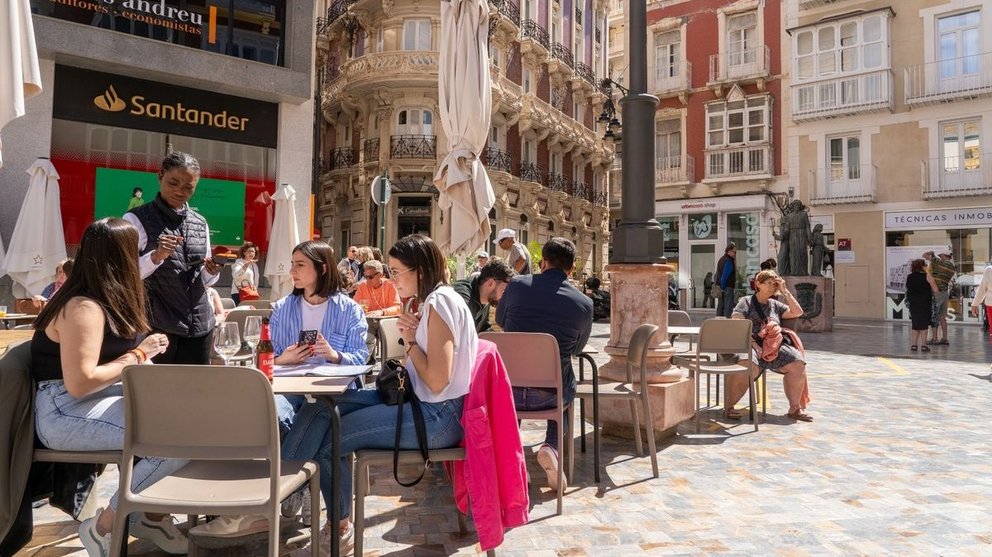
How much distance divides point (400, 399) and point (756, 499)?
242 centimetres

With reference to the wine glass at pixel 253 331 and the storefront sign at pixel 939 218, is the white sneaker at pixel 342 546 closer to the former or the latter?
the wine glass at pixel 253 331

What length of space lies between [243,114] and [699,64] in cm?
2101

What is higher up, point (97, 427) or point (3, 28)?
point (3, 28)

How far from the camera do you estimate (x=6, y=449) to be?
97.7 inches

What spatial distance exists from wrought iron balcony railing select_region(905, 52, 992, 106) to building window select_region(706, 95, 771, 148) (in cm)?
490

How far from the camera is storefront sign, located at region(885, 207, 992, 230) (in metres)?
20.4

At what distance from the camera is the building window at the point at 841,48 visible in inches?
887

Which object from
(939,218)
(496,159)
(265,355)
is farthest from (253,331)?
(939,218)

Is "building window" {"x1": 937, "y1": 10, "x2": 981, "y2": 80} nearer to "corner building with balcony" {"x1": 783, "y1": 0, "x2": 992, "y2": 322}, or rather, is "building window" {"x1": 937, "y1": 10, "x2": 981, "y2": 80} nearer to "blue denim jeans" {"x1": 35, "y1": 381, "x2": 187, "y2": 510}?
"corner building with balcony" {"x1": 783, "y1": 0, "x2": 992, "y2": 322}

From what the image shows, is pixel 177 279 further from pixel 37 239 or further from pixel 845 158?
pixel 845 158

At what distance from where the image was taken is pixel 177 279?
3.73 metres

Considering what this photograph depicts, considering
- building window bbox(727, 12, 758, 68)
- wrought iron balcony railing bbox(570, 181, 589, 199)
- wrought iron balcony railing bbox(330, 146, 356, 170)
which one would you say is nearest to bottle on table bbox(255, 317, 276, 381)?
wrought iron balcony railing bbox(330, 146, 356, 170)

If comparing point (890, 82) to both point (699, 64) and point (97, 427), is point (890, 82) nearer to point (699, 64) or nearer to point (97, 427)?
point (699, 64)

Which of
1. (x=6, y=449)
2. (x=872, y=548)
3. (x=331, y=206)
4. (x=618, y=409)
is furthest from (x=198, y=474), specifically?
(x=331, y=206)
